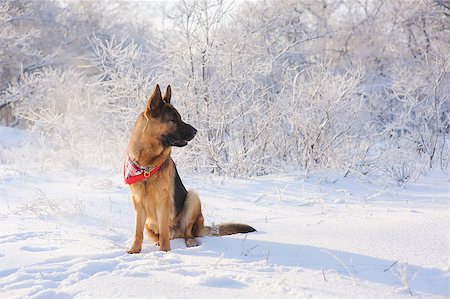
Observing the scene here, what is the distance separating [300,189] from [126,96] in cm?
460

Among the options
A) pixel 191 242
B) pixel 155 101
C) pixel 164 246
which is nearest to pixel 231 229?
pixel 191 242

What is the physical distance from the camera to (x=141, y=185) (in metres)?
4.61

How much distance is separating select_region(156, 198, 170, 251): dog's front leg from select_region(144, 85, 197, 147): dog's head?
23.3 inches

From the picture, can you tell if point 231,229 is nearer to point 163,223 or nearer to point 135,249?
point 163,223

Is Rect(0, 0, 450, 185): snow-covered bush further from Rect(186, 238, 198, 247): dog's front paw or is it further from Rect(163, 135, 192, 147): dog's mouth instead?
Rect(163, 135, 192, 147): dog's mouth

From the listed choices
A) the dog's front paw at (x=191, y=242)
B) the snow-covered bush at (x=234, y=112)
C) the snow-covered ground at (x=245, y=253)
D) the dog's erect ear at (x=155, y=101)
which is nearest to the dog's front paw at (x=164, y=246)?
the snow-covered ground at (x=245, y=253)

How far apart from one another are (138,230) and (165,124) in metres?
1.09

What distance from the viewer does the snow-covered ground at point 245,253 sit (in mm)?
3211

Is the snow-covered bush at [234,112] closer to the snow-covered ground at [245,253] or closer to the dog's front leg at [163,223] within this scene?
the snow-covered ground at [245,253]

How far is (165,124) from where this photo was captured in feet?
15.5

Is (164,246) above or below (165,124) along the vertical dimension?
below

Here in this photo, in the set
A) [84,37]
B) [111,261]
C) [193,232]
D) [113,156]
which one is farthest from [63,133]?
[84,37]

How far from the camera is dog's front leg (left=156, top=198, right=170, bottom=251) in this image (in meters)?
4.70

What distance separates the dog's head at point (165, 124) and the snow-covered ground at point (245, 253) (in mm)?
1088
